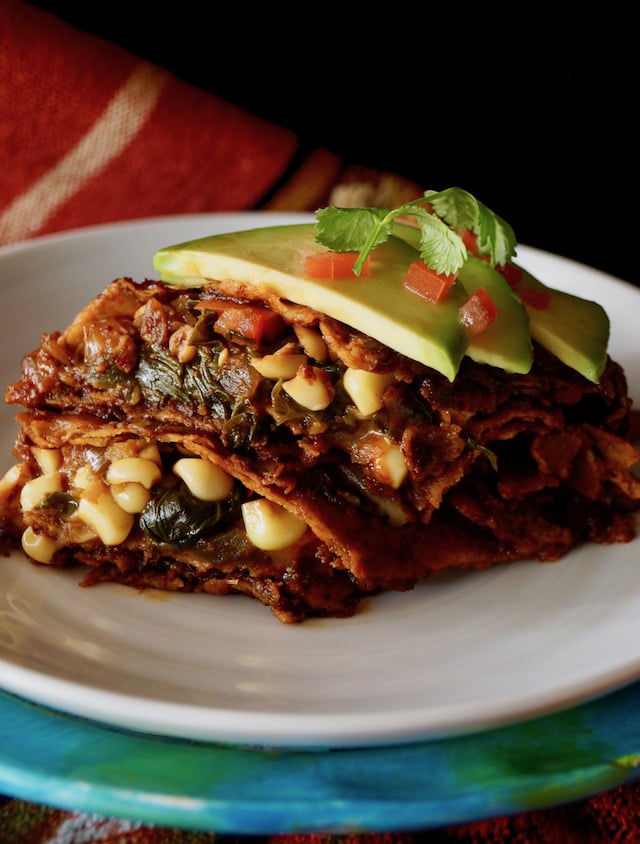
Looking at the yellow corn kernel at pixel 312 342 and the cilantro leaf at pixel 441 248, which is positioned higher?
the cilantro leaf at pixel 441 248

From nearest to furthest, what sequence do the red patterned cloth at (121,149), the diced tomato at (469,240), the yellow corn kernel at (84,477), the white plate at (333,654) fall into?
the white plate at (333,654)
the yellow corn kernel at (84,477)
the diced tomato at (469,240)
the red patterned cloth at (121,149)

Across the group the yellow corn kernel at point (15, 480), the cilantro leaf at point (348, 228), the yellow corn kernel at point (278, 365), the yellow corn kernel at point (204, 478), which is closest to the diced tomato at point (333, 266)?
the cilantro leaf at point (348, 228)

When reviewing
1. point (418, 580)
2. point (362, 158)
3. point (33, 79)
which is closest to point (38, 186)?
point (33, 79)

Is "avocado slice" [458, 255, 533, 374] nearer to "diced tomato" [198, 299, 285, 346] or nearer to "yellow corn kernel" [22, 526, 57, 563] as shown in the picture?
"diced tomato" [198, 299, 285, 346]

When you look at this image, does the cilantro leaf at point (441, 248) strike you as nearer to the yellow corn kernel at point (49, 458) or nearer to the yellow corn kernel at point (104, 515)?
the yellow corn kernel at point (104, 515)

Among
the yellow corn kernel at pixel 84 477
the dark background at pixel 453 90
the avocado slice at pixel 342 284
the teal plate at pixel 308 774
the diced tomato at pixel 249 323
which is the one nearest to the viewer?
the teal plate at pixel 308 774

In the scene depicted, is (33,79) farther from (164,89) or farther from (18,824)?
(18,824)

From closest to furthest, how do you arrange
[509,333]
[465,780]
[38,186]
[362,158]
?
[465,780] → [509,333] → [38,186] → [362,158]
